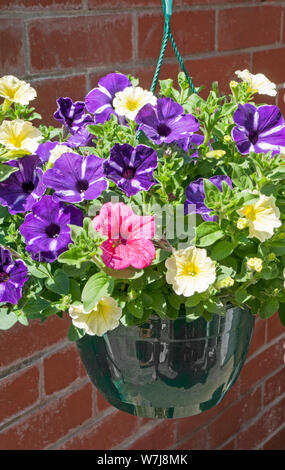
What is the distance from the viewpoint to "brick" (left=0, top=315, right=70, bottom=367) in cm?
109

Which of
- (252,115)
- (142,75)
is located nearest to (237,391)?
(142,75)

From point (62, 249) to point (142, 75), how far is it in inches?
26.0

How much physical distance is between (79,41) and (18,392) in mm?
655

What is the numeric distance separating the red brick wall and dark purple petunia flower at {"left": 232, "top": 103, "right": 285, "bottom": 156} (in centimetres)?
45

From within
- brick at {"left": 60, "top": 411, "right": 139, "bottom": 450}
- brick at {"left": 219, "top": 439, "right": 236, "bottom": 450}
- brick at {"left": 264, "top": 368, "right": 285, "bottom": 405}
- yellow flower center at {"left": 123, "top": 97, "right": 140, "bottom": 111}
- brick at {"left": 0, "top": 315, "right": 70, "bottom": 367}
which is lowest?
brick at {"left": 219, "top": 439, "right": 236, "bottom": 450}

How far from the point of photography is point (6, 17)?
93cm

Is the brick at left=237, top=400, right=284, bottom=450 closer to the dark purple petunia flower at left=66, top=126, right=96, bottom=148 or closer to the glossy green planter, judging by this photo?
the glossy green planter

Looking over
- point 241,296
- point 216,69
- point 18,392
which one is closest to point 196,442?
point 18,392

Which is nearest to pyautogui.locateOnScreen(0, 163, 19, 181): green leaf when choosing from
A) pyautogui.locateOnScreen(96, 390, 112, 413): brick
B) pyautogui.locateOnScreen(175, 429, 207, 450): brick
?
pyautogui.locateOnScreen(96, 390, 112, 413): brick

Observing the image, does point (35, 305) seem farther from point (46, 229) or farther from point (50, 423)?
point (50, 423)

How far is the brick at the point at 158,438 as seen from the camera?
1479 millimetres

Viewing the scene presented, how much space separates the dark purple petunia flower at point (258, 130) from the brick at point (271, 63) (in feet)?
2.67

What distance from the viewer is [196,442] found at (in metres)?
1.65
